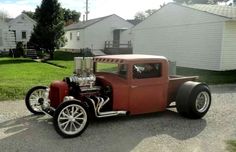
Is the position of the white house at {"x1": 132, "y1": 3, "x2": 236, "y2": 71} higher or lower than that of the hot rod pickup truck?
higher

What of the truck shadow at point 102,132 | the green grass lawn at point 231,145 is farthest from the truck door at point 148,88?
the green grass lawn at point 231,145

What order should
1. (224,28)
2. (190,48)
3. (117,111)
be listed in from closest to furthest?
(117,111) → (224,28) → (190,48)

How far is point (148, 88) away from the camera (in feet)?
24.8

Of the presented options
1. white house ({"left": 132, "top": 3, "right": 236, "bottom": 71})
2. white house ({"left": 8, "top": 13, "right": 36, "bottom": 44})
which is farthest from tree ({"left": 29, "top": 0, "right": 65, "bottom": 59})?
white house ({"left": 8, "top": 13, "right": 36, "bottom": 44})

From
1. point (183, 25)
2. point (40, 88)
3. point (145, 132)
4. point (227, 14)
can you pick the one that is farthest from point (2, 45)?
point (145, 132)

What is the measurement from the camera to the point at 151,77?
25.1 ft

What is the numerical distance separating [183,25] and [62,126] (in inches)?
659

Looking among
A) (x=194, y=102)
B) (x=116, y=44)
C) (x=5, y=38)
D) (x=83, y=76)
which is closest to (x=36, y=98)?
(x=83, y=76)

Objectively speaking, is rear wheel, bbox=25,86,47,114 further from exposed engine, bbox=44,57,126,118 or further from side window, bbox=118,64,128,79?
side window, bbox=118,64,128,79

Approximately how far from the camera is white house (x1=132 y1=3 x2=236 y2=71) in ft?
61.2

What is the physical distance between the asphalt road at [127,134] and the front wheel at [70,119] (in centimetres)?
16

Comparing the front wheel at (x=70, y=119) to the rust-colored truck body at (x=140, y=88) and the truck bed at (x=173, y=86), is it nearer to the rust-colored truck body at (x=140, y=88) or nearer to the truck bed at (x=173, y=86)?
the rust-colored truck body at (x=140, y=88)

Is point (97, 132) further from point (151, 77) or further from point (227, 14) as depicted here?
point (227, 14)

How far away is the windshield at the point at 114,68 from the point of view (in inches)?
296
